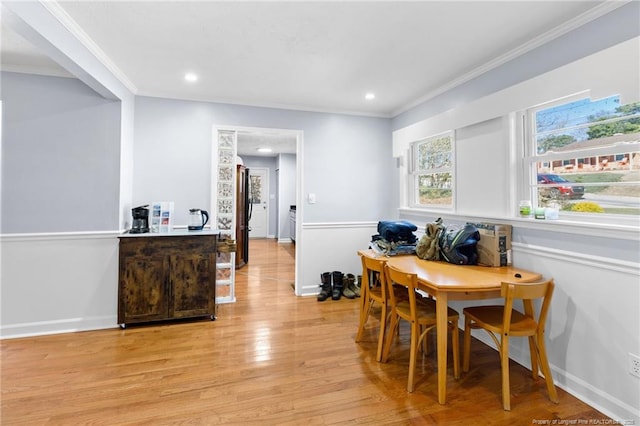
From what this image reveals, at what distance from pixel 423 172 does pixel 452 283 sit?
6.76 ft

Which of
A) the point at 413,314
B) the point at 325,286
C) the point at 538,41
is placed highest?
the point at 538,41

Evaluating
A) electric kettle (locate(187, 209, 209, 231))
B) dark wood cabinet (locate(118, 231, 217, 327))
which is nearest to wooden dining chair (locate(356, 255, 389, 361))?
dark wood cabinet (locate(118, 231, 217, 327))

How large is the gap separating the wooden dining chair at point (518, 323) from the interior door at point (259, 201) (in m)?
7.23

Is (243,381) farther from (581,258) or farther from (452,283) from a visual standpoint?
(581,258)

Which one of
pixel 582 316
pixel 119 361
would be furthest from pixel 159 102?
pixel 582 316

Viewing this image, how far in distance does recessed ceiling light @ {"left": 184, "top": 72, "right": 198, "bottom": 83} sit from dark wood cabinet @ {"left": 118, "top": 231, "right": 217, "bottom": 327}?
1539 mm

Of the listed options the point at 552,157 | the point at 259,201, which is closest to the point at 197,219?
the point at 552,157

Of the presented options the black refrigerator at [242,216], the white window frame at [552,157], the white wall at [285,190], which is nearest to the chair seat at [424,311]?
the white window frame at [552,157]

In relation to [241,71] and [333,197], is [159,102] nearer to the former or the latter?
[241,71]

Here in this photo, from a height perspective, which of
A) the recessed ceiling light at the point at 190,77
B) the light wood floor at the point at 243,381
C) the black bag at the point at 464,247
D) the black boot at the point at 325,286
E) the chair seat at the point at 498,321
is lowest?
the light wood floor at the point at 243,381

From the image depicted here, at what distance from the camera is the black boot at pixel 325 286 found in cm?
376

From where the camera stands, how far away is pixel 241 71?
284 cm

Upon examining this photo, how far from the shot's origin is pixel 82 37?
2219 mm

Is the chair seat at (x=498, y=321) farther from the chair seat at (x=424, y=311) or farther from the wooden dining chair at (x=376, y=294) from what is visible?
the wooden dining chair at (x=376, y=294)
